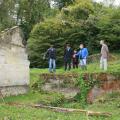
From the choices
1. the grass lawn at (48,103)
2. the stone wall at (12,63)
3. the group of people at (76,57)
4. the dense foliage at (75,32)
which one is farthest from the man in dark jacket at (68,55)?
the dense foliage at (75,32)

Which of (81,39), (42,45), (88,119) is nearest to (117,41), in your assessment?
(81,39)

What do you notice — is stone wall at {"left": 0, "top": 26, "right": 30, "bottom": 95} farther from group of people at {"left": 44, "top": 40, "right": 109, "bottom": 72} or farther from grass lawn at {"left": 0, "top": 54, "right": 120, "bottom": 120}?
group of people at {"left": 44, "top": 40, "right": 109, "bottom": 72}

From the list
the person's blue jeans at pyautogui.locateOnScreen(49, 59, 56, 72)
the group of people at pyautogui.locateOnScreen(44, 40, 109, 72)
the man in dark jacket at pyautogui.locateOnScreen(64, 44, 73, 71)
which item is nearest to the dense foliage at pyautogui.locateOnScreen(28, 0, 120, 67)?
the group of people at pyautogui.locateOnScreen(44, 40, 109, 72)

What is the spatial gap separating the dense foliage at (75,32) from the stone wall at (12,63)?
67.3ft

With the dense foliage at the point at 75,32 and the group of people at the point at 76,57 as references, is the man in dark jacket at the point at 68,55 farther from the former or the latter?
the dense foliage at the point at 75,32

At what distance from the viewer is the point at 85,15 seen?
50750 mm

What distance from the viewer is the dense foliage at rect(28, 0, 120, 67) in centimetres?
4775

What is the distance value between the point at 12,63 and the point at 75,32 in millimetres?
23562

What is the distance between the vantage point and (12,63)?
84.3ft

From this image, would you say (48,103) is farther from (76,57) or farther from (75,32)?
(75,32)

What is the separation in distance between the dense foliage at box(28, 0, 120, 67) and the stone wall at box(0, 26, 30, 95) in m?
20.5

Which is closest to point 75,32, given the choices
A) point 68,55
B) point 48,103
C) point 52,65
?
point 52,65

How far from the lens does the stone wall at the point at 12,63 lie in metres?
25.1

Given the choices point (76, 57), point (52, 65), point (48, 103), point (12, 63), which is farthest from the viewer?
point (76, 57)
